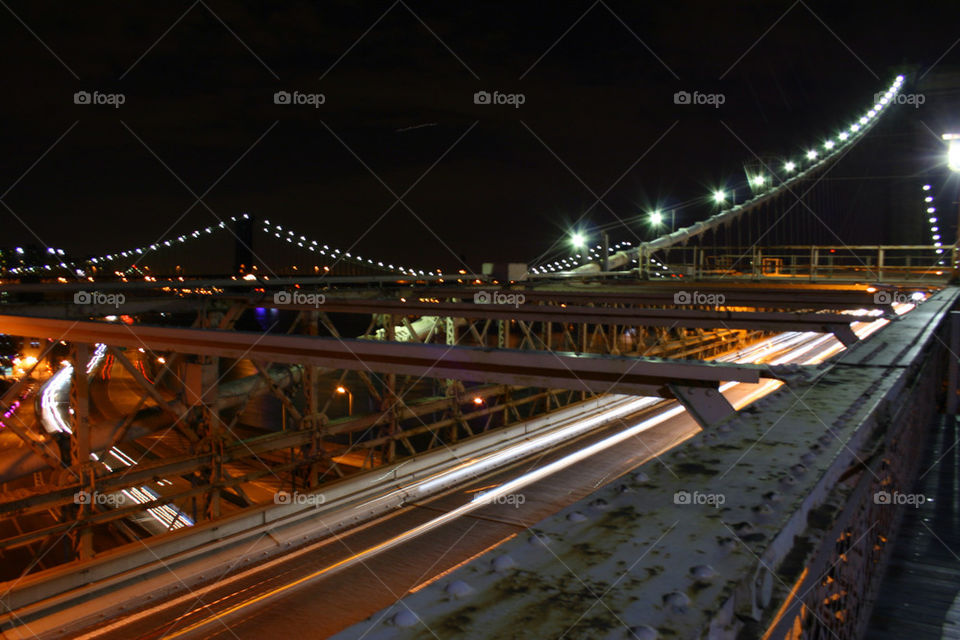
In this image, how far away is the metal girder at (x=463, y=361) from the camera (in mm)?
3141

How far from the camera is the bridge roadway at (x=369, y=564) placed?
435 centimetres

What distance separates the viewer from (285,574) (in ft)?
16.8

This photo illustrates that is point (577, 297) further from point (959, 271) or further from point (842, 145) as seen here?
point (842, 145)

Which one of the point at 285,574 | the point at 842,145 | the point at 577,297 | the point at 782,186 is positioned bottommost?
the point at 285,574

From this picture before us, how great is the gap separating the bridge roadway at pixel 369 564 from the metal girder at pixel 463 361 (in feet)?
3.10

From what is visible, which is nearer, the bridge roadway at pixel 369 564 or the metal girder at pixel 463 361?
the metal girder at pixel 463 361

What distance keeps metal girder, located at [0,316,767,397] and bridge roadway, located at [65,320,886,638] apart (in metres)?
0.95

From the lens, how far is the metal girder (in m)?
3.14

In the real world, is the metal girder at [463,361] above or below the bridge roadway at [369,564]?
above

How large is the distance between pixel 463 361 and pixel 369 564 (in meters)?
2.59

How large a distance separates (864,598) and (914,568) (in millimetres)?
705

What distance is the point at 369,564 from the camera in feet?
17.4

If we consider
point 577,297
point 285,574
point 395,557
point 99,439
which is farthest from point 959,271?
point 99,439

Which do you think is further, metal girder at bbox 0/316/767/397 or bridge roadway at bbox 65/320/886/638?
bridge roadway at bbox 65/320/886/638
